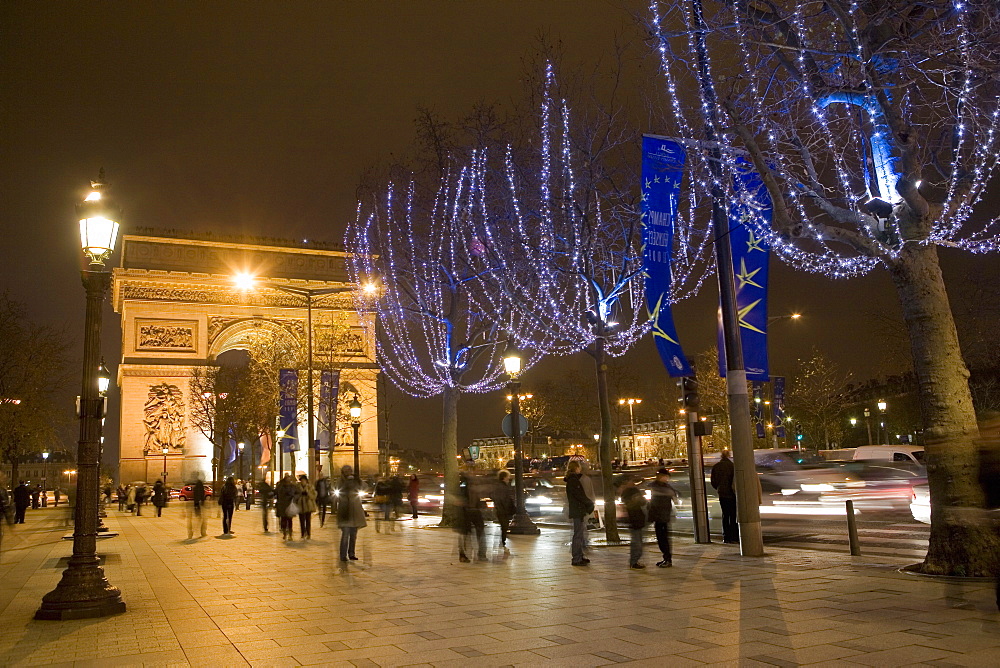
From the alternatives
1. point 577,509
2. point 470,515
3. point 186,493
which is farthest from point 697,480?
point 186,493

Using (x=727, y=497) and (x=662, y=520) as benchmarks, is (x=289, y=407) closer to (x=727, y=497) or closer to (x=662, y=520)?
(x=727, y=497)

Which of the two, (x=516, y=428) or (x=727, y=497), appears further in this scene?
(x=516, y=428)

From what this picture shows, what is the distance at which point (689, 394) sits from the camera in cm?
1480

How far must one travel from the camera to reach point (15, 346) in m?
37.1

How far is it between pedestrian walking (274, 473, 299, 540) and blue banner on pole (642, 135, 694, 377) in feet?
34.9

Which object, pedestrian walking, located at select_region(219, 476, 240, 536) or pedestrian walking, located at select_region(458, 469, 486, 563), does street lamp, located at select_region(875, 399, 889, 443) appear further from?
pedestrian walking, located at select_region(458, 469, 486, 563)

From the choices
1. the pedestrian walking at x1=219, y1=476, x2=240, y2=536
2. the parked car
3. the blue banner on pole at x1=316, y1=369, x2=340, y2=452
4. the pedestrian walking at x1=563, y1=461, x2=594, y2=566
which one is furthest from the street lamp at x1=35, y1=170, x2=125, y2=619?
the parked car

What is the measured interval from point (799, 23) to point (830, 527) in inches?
447

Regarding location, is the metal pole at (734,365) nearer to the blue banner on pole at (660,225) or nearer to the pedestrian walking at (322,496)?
the blue banner on pole at (660,225)

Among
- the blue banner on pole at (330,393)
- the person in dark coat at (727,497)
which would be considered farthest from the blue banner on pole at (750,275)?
the blue banner on pole at (330,393)

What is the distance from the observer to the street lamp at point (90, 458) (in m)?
9.73

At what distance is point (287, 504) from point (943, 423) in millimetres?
15357

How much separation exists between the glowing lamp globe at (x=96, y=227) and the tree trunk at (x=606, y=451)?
9041 millimetres

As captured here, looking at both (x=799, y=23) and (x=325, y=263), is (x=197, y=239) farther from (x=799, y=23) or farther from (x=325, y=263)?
(x=799, y=23)
